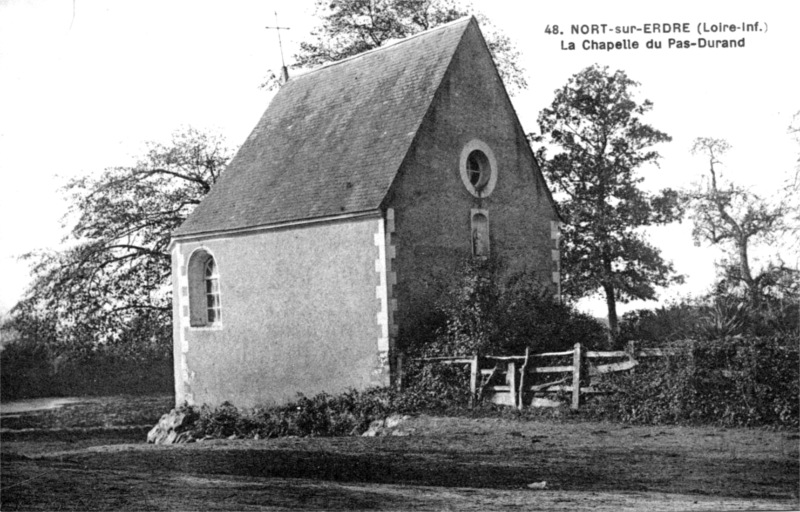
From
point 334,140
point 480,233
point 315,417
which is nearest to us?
point 315,417

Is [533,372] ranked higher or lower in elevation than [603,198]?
lower

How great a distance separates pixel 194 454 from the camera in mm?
12938

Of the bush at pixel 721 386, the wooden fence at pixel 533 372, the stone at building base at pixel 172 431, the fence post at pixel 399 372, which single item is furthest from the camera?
the stone at building base at pixel 172 431

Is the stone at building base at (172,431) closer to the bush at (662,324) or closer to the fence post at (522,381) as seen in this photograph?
the fence post at (522,381)

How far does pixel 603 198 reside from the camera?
26.2 m

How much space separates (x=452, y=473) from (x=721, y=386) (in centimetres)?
492

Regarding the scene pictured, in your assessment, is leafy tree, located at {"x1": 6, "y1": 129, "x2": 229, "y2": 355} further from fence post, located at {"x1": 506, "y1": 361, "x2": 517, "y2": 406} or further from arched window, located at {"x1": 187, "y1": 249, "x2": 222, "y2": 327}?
fence post, located at {"x1": 506, "y1": 361, "x2": 517, "y2": 406}

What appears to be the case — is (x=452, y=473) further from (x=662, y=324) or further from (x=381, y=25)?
(x=381, y=25)

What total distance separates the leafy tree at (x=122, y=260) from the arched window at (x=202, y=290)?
14.7 feet

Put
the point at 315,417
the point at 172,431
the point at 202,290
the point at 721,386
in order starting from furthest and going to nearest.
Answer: the point at 202,290, the point at 172,431, the point at 315,417, the point at 721,386

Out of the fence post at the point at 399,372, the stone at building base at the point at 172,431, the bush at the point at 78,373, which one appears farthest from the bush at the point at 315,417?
the bush at the point at 78,373

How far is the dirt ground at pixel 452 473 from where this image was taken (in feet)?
27.9

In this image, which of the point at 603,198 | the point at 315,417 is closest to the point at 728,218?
the point at 603,198

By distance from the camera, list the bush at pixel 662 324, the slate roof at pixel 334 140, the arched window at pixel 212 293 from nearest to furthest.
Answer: the bush at pixel 662 324 < the slate roof at pixel 334 140 < the arched window at pixel 212 293
